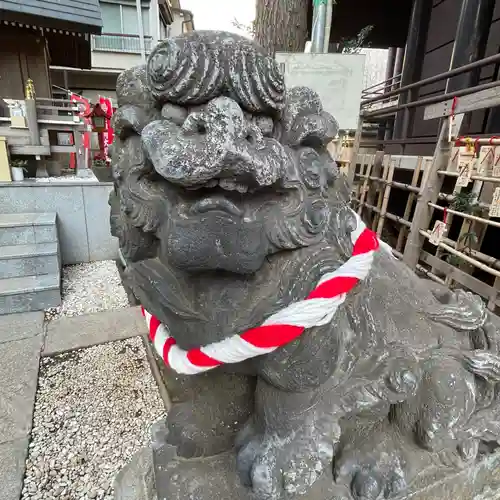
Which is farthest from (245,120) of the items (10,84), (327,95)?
(10,84)

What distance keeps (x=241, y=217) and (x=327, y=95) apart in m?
1.52

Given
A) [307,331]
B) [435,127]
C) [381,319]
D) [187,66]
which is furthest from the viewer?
[435,127]

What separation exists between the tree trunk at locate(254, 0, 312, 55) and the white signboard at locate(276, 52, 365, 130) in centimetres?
93

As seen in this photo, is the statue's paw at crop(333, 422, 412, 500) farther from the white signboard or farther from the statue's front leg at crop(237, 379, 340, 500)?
the white signboard

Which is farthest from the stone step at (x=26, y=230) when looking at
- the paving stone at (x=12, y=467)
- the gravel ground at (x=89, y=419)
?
the paving stone at (x=12, y=467)

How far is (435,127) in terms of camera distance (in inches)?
186

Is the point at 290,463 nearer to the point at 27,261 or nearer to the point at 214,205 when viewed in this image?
the point at 214,205

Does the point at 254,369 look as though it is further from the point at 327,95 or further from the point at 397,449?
the point at 327,95

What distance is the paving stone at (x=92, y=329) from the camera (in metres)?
2.10

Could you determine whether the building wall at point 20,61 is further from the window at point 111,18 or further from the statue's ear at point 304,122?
the window at point 111,18

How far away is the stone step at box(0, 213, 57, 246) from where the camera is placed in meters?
2.99

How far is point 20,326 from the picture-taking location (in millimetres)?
2355

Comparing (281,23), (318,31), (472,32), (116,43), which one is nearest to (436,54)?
(472,32)

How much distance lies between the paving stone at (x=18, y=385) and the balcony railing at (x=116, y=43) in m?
13.0
